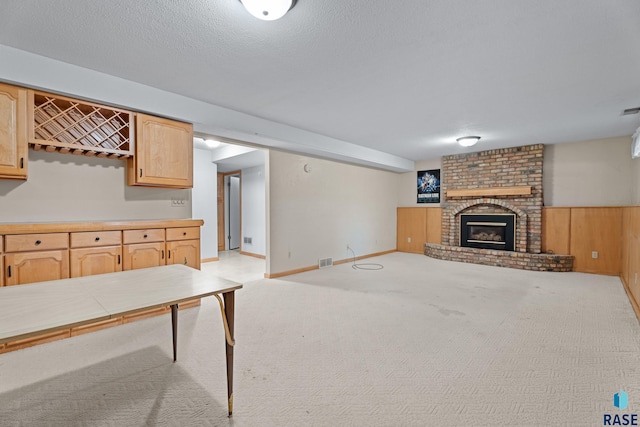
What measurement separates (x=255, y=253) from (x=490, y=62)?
587 cm

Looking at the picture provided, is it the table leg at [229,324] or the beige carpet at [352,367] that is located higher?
the table leg at [229,324]

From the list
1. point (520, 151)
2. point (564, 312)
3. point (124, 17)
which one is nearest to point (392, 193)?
point (520, 151)

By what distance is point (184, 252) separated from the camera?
3398 millimetres

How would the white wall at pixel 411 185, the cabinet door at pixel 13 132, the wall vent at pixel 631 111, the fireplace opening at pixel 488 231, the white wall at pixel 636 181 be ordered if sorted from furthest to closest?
1. the white wall at pixel 411 185
2. the fireplace opening at pixel 488 231
3. the white wall at pixel 636 181
4. the wall vent at pixel 631 111
5. the cabinet door at pixel 13 132

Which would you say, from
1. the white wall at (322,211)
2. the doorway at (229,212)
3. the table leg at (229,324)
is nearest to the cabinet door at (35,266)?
the table leg at (229,324)

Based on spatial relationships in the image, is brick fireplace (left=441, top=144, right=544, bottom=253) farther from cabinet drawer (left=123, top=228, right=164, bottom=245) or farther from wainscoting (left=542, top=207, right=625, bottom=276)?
cabinet drawer (left=123, top=228, right=164, bottom=245)

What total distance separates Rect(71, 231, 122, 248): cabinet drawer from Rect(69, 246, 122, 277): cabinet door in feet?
0.15

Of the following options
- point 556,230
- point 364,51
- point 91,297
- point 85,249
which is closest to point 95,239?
point 85,249

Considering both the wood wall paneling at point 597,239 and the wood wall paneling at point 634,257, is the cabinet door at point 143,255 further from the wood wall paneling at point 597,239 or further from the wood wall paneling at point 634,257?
the wood wall paneling at point 597,239

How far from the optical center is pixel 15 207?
2.59m

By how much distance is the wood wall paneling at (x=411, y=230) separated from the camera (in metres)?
7.40

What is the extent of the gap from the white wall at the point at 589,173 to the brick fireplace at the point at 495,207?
24 cm

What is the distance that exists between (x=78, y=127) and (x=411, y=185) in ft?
22.5

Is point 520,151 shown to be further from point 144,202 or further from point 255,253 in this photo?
point 144,202
